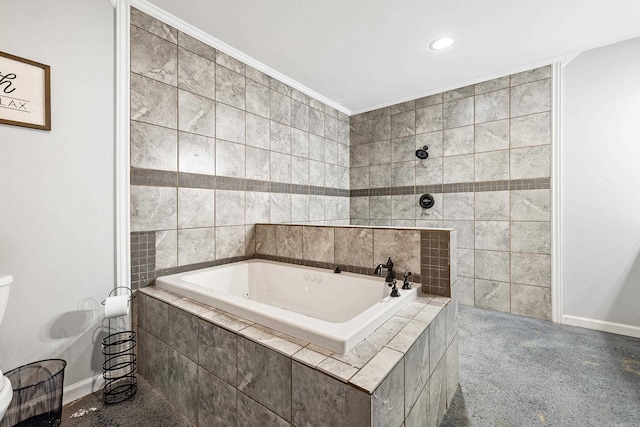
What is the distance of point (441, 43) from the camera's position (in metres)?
2.31

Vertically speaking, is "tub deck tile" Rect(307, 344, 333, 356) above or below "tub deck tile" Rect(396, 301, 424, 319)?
below

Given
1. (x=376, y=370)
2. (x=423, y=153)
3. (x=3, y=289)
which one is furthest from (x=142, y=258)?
(x=423, y=153)

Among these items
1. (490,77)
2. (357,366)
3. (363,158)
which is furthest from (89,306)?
(490,77)

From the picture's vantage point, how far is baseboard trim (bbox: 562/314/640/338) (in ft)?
7.46

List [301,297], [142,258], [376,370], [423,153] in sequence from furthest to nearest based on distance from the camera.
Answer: [423,153] → [301,297] → [142,258] → [376,370]

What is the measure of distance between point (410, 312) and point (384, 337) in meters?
0.31

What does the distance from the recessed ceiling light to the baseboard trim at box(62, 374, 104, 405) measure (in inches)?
133

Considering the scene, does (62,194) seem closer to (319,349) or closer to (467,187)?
(319,349)

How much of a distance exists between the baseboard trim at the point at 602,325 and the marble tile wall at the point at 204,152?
268 cm

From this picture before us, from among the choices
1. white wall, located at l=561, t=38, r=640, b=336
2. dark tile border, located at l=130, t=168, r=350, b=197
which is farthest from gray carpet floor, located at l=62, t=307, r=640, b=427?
dark tile border, located at l=130, t=168, r=350, b=197

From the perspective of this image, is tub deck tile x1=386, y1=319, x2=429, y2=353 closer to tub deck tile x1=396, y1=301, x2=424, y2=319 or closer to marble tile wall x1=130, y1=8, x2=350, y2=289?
tub deck tile x1=396, y1=301, x2=424, y2=319

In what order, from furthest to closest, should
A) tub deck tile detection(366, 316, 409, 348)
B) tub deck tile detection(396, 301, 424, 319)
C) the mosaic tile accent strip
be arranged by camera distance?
the mosaic tile accent strip → tub deck tile detection(396, 301, 424, 319) → tub deck tile detection(366, 316, 409, 348)

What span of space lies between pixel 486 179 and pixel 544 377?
5.95ft

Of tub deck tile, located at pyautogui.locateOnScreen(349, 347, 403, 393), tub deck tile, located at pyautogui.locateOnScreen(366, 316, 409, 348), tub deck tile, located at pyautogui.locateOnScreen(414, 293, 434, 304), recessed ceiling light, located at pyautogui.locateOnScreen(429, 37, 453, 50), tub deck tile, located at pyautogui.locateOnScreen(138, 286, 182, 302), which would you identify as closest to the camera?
tub deck tile, located at pyautogui.locateOnScreen(349, 347, 403, 393)
